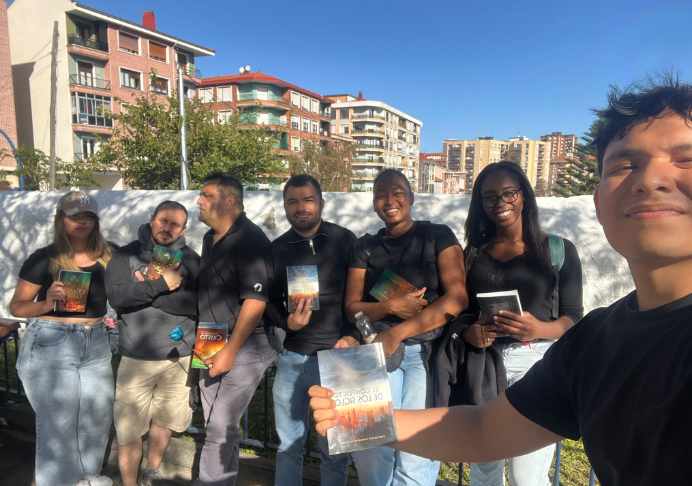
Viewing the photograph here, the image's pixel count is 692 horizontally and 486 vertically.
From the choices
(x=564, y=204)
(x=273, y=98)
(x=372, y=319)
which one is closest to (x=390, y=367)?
(x=372, y=319)

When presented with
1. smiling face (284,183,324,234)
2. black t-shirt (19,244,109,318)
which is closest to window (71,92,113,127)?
black t-shirt (19,244,109,318)

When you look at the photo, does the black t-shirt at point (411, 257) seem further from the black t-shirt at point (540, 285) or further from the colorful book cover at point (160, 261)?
the colorful book cover at point (160, 261)

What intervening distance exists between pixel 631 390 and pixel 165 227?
2.78m

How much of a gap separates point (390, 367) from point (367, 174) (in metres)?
91.2

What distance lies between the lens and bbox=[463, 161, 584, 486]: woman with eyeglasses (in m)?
2.28

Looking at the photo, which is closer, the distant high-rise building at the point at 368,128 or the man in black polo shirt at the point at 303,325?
the man in black polo shirt at the point at 303,325

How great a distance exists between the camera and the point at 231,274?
285cm

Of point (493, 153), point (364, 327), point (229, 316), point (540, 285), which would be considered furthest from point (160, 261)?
point (493, 153)

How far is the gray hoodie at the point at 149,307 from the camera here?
2891mm

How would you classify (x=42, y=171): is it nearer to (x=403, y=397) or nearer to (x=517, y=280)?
(x=403, y=397)

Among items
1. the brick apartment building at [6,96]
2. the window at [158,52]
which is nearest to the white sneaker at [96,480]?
the brick apartment building at [6,96]

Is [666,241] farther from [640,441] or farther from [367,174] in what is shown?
[367,174]

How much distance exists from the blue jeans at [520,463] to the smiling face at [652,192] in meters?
1.53

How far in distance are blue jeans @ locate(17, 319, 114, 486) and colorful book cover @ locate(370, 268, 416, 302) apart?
2046mm
